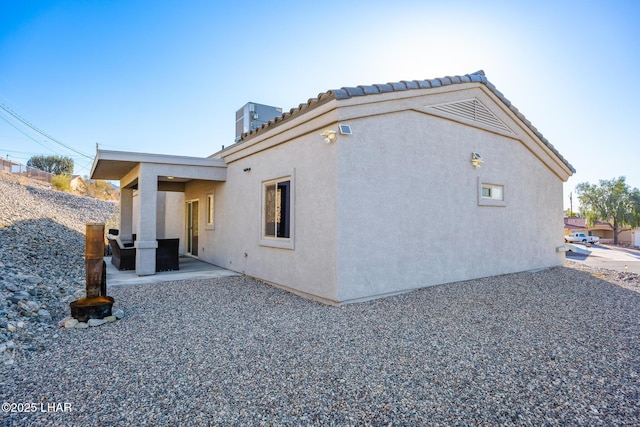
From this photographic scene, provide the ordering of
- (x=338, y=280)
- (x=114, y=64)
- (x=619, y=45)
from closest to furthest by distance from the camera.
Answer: (x=338, y=280)
(x=619, y=45)
(x=114, y=64)

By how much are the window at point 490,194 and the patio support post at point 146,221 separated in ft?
28.6

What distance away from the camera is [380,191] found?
20.8ft

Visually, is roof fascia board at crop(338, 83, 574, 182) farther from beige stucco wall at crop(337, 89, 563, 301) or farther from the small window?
the small window

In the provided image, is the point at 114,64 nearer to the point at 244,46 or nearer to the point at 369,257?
the point at 244,46

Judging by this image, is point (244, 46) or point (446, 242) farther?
point (244, 46)

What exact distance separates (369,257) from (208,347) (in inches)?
129

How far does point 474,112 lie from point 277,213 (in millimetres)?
5841

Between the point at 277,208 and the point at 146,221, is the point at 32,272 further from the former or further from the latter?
the point at 277,208

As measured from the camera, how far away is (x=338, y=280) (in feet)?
19.1

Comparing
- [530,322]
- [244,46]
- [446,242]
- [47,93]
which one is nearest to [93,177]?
[244,46]

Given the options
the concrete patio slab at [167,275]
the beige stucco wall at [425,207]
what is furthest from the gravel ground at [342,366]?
the concrete patio slab at [167,275]

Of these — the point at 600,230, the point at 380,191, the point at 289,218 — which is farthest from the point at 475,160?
the point at 600,230

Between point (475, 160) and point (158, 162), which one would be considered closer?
point (475, 160)

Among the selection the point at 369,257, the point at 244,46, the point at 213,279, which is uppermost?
the point at 244,46
